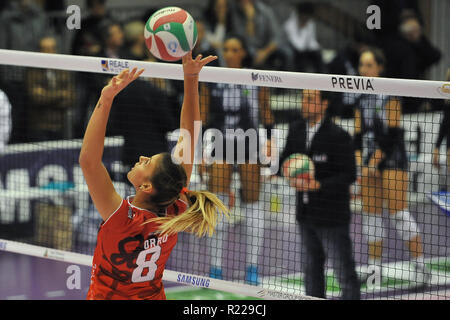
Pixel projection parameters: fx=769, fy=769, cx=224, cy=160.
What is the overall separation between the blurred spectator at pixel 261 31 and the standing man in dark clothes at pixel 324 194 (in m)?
6.10

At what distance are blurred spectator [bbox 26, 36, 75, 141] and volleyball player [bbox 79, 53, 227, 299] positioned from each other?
5.94 metres

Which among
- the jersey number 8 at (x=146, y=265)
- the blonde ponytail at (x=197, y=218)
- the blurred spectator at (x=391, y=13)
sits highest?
the blurred spectator at (x=391, y=13)

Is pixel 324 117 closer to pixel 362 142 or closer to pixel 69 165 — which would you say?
pixel 362 142

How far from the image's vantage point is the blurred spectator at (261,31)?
13.3 meters

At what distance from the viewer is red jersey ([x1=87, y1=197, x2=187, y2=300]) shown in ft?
15.8

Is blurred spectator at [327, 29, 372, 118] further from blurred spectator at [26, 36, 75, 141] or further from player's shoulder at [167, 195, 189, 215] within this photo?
blurred spectator at [26, 36, 75, 141]

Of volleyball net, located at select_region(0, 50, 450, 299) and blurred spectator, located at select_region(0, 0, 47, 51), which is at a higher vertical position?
blurred spectator, located at select_region(0, 0, 47, 51)

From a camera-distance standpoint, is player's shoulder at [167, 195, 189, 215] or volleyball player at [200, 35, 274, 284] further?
volleyball player at [200, 35, 274, 284]

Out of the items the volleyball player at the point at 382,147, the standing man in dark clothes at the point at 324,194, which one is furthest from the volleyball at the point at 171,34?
the volleyball player at the point at 382,147

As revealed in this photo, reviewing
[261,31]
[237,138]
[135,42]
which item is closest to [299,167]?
[237,138]

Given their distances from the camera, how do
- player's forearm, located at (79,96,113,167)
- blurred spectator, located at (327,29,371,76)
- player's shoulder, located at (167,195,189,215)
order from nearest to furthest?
1. player's forearm, located at (79,96,113,167)
2. player's shoulder, located at (167,195,189,215)
3. blurred spectator, located at (327,29,371,76)

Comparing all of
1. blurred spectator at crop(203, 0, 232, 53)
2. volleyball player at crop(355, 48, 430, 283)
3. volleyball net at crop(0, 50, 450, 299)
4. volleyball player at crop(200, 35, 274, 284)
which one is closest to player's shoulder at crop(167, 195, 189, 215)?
volleyball net at crop(0, 50, 450, 299)

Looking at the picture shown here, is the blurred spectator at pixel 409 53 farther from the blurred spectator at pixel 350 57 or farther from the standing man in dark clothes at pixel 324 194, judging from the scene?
the standing man in dark clothes at pixel 324 194

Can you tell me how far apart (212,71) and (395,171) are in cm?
273
